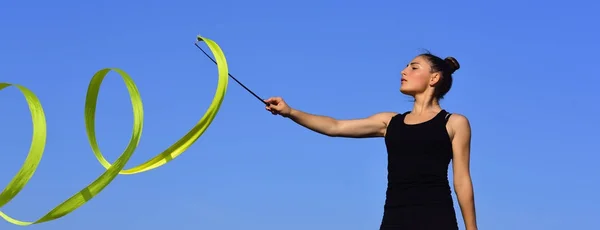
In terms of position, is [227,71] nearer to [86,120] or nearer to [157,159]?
[157,159]

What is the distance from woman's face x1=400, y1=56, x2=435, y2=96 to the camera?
5.84 meters

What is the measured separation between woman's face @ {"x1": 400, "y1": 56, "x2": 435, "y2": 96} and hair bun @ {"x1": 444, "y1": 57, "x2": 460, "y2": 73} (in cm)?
20

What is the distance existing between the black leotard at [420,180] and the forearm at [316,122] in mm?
720

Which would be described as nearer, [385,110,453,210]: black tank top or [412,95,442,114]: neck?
[385,110,453,210]: black tank top

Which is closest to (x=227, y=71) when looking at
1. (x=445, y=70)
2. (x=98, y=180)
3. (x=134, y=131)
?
(x=134, y=131)

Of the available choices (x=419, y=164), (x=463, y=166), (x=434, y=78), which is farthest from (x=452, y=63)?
(x=419, y=164)

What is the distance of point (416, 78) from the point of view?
19.2ft

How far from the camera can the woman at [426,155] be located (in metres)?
5.31

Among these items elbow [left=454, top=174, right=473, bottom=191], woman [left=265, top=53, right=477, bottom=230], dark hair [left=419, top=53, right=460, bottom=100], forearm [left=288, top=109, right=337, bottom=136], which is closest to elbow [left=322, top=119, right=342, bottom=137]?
Answer: forearm [left=288, top=109, right=337, bottom=136]

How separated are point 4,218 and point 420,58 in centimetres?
355

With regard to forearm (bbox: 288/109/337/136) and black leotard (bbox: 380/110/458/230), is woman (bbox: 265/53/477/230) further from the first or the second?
forearm (bbox: 288/109/337/136)

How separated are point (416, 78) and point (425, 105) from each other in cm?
23

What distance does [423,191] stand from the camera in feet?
17.5

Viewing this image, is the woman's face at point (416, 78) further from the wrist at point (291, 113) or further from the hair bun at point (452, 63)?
the wrist at point (291, 113)
